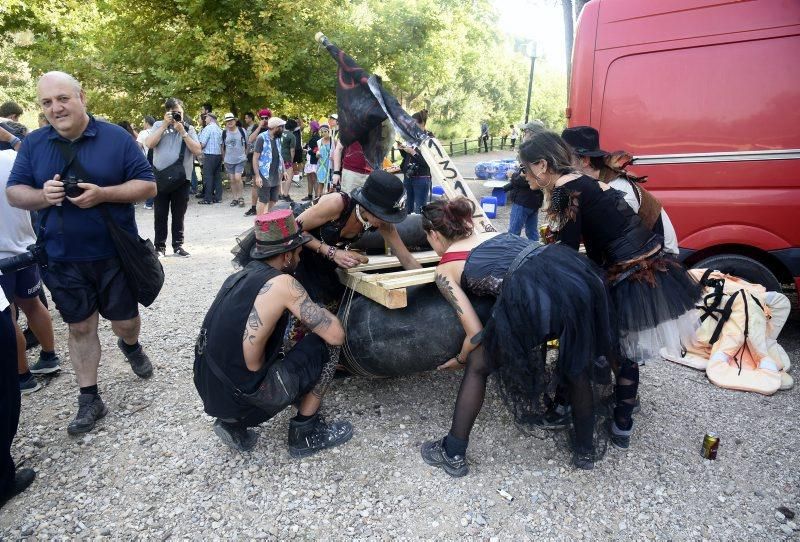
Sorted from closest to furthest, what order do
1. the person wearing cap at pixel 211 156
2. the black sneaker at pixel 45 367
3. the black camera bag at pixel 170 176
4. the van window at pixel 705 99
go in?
the van window at pixel 705 99, the black sneaker at pixel 45 367, the black camera bag at pixel 170 176, the person wearing cap at pixel 211 156

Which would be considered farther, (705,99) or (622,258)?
(705,99)

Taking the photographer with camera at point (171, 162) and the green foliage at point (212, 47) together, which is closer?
the photographer with camera at point (171, 162)

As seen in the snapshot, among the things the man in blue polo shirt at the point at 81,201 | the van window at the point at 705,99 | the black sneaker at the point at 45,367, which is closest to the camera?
the man in blue polo shirt at the point at 81,201

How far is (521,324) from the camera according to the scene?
101 inches

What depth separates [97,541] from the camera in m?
2.38

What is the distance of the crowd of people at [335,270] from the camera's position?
261 centimetres

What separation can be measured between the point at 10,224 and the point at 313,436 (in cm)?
256

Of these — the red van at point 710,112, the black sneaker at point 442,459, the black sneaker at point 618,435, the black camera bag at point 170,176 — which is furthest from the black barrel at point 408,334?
the black camera bag at point 170,176

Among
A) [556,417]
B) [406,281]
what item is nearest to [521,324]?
[406,281]

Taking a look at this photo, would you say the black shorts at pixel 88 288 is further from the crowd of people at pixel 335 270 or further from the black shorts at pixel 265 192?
the black shorts at pixel 265 192

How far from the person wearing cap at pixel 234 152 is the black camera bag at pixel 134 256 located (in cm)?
855

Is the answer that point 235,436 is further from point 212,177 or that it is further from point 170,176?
point 212,177

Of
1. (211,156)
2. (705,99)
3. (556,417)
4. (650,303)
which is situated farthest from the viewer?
(211,156)

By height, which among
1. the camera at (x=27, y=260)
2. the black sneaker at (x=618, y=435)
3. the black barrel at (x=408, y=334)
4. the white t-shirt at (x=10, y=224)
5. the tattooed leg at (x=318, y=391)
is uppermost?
the white t-shirt at (x=10, y=224)
